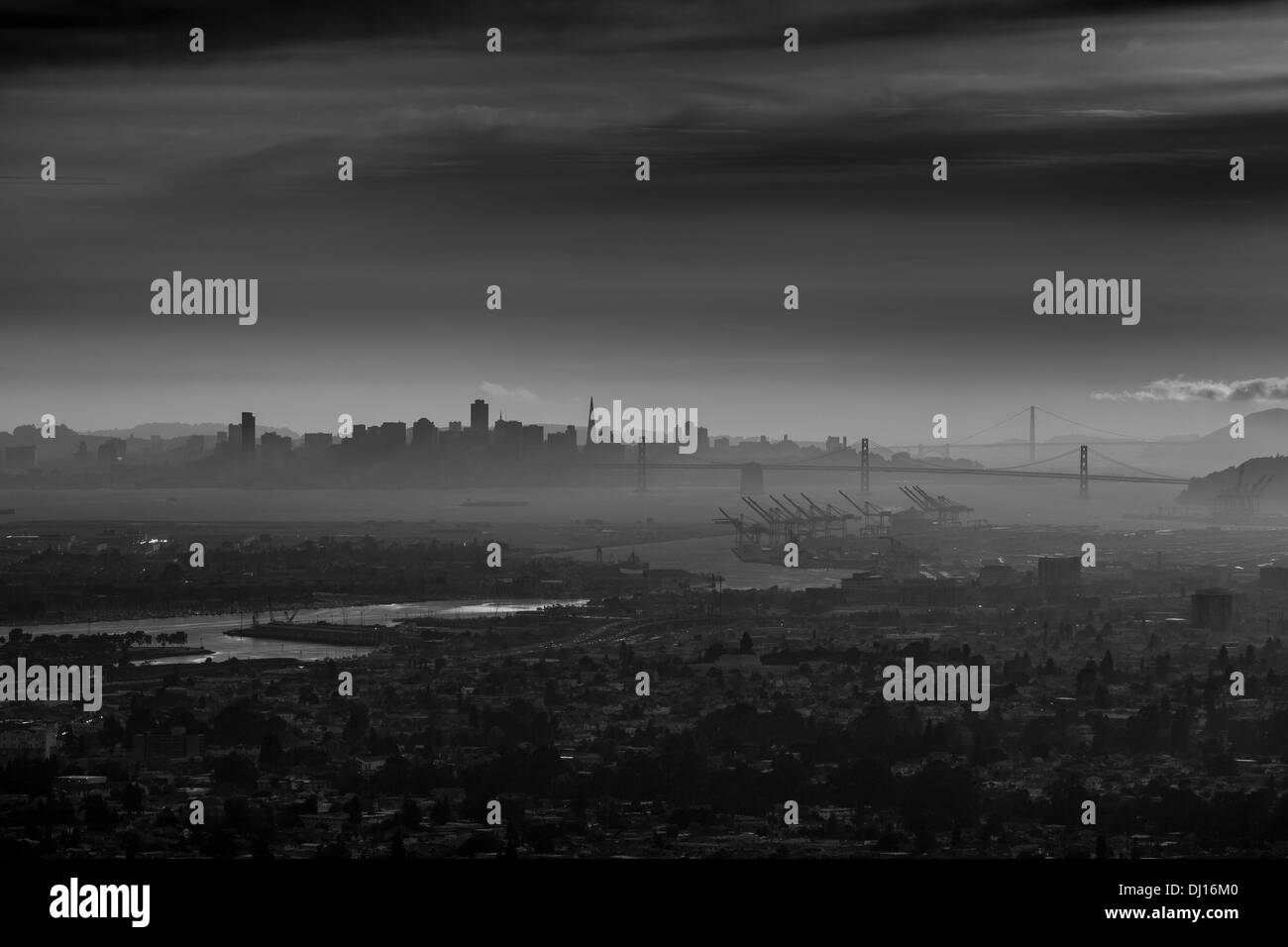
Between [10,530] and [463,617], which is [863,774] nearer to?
[463,617]

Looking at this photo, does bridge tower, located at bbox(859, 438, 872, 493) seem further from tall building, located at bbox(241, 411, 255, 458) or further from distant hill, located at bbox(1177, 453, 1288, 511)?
tall building, located at bbox(241, 411, 255, 458)

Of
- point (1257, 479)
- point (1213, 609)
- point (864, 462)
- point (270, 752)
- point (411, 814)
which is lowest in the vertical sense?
point (411, 814)

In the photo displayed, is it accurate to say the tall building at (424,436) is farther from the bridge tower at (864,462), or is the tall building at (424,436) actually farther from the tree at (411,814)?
the tree at (411,814)

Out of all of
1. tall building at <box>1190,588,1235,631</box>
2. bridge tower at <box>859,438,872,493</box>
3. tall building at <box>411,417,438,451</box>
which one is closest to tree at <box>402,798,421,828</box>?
tall building at <box>1190,588,1235,631</box>

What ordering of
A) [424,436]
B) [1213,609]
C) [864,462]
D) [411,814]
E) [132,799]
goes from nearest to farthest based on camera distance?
[411,814]
[132,799]
[1213,609]
[424,436]
[864,462]

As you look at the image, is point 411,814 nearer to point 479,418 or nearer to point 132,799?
point 132,799

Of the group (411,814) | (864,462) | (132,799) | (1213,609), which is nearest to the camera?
(411,814)

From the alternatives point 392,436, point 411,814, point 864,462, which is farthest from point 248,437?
point 411,814
